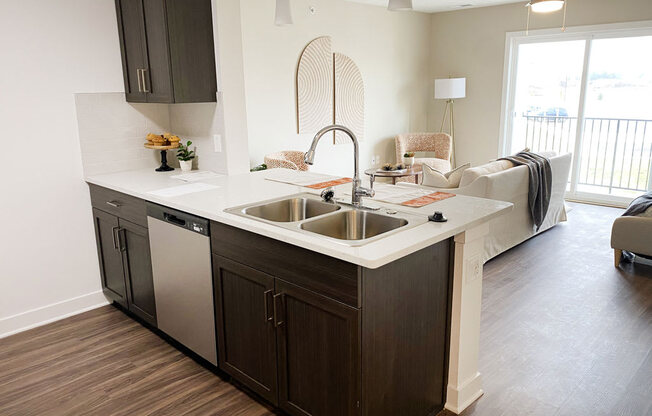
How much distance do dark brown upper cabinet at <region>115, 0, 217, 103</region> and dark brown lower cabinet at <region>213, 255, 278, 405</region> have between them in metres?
1.23

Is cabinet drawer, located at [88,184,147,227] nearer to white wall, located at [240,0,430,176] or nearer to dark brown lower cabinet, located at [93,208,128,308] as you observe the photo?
dark brown lower cabinet, located at [93,208,128,308]

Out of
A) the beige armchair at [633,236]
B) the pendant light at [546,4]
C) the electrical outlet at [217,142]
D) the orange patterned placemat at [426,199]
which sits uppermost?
the pendant light at [546,4]

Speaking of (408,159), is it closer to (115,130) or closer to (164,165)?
(164,165)

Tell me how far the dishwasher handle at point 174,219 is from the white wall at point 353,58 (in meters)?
3.03

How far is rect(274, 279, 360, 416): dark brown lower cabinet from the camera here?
184cm

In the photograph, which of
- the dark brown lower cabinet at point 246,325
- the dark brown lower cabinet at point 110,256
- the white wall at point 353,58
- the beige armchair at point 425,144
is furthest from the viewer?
the beige armchair at point 425,144

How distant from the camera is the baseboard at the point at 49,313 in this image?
3.17 metres

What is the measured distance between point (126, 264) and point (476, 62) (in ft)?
19.6

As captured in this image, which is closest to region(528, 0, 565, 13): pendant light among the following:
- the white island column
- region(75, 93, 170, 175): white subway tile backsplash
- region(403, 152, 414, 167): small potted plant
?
the white island column

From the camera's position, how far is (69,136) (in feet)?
10.7

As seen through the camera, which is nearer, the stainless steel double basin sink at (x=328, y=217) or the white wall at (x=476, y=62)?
the stainless steel double basin sink at (x=328, y=217)

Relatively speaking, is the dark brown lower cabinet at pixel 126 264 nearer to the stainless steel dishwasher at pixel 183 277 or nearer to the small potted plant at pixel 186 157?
the stainless steel dishwasher at pixel 183 277

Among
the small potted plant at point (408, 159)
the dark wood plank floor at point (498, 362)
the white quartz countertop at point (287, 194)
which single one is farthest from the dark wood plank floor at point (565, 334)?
the small potted plant at point (408, 159)

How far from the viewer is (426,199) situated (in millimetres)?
2512
